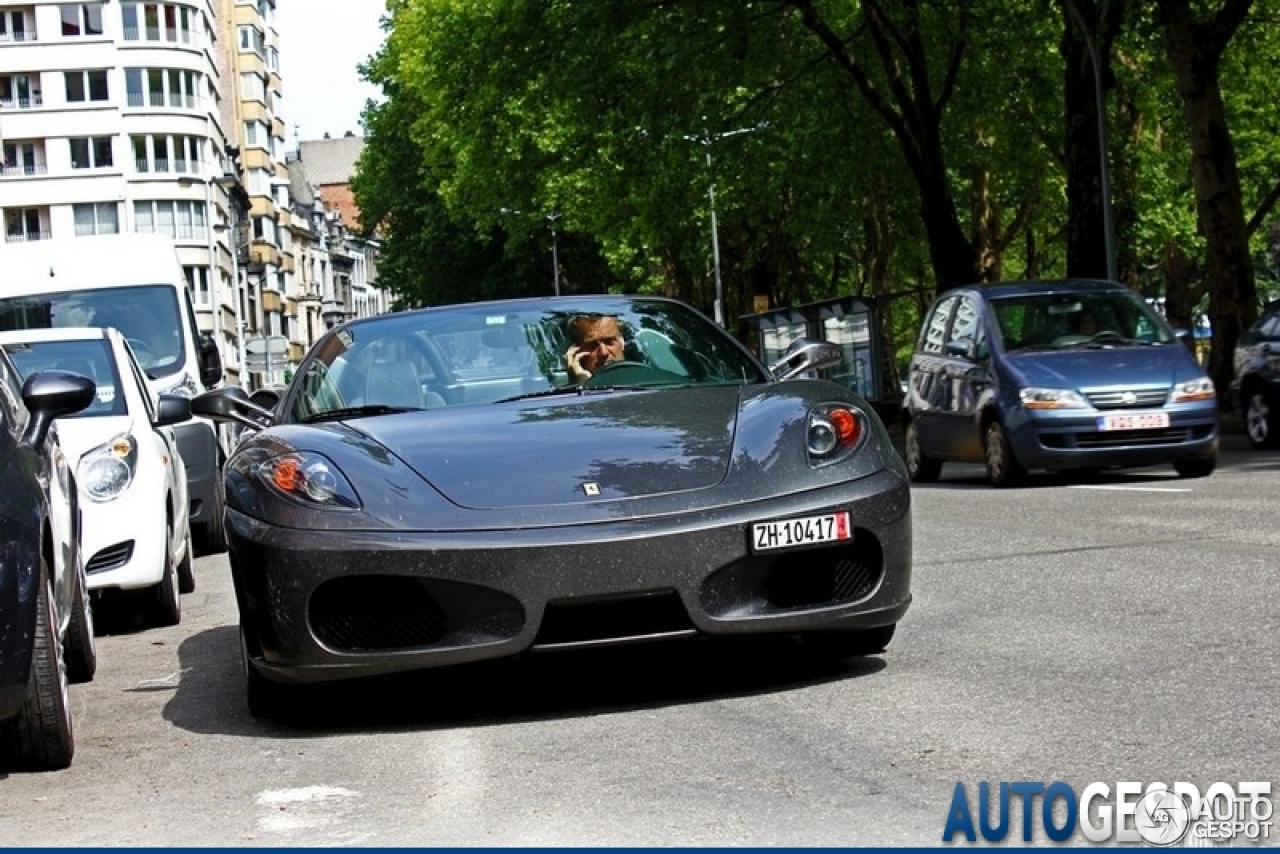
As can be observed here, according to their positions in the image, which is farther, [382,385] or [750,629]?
[382,385]

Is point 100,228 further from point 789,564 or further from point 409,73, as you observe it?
point 789,564

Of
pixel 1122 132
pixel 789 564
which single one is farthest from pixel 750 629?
pixel 1122 132

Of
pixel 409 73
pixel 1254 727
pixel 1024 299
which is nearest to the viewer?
pixel 1254 727

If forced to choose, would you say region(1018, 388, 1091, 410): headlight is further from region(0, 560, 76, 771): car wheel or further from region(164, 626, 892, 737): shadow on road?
region(0, 560, 76, 771): car wheel

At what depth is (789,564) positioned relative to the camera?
7.48 m

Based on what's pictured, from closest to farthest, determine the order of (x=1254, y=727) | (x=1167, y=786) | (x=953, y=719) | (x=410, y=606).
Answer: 1. (x=1167, y=786)
2. (x=1254, y=727)
3. (x=953, y=719)
4. (x=410, y=606)

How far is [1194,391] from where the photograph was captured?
60.3ft

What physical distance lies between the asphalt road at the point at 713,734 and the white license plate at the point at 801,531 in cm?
47

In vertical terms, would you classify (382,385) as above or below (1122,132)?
below

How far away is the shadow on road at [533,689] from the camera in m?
7.55

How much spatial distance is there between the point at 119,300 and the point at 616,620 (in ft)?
45.7

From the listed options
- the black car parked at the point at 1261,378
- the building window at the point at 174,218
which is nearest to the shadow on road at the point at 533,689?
the black car parked at the point at 1261,378

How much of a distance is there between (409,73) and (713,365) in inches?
2454

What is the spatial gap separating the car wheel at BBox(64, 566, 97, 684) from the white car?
186 centimetres
